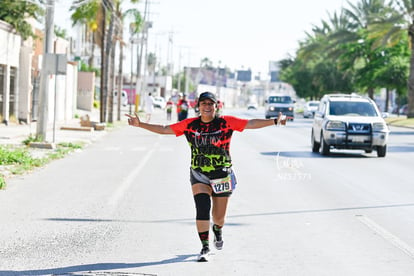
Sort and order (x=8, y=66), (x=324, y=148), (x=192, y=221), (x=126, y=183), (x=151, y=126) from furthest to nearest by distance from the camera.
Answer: (x=8, y=66) → (x=324, y=148) → (x=126, y=183) → (x=192, y=221) → (x=151, y=126)

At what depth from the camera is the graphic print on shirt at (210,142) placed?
777cm

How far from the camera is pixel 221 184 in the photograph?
7.79 meters

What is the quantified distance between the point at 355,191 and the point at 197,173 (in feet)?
21.7

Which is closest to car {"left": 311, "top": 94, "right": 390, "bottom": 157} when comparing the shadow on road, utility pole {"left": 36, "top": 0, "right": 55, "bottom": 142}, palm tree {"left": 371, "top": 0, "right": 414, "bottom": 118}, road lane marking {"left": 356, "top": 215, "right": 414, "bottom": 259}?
utility pole {"left": 36, "top": 0, "right": 55, "bottom": 142}

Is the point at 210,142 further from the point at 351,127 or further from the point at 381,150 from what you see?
the point at 381,150

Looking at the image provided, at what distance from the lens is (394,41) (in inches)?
2095

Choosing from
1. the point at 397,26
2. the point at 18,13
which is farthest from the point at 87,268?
the point at 397,26

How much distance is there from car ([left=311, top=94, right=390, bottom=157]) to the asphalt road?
2.79 meters

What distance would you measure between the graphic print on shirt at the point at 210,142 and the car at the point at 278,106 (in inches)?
1927

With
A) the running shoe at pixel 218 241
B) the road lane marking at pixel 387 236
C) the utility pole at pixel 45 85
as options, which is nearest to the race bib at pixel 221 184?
the running shoe at pixel 218 241

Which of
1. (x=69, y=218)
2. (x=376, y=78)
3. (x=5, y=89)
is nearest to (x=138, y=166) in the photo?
(x=69, y=218)

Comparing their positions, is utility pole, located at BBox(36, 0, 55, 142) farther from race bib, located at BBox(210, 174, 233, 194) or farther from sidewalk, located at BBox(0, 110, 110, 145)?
race bib, located at BBox(210, 174, 233, 194)

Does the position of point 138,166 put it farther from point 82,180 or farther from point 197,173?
point 197,173

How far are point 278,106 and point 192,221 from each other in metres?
47.1
